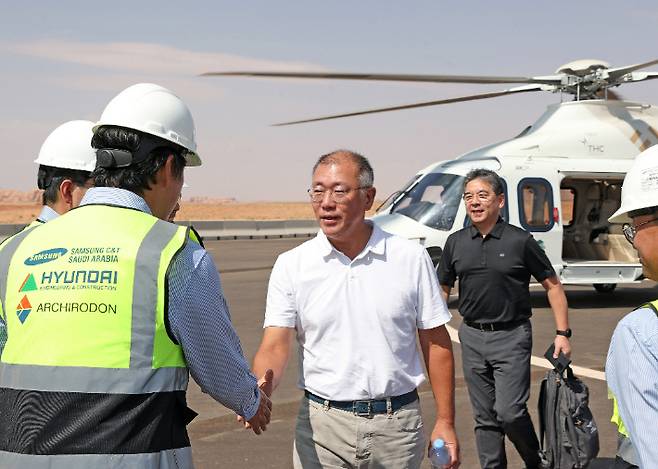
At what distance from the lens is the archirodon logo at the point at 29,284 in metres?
2.33

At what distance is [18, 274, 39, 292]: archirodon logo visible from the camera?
2.33m

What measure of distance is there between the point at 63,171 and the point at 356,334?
1659 mm

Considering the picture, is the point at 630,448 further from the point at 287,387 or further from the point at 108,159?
the point at 287,387

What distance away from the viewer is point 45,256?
7.73ft

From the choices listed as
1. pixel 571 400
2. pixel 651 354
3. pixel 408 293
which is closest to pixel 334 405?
pixel 408 293

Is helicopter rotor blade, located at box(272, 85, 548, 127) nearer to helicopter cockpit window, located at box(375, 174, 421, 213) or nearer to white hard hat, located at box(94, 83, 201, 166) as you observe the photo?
helicopter cockpit window, located at box(375, 174, 421, 213)

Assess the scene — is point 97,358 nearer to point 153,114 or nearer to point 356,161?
point 153,114

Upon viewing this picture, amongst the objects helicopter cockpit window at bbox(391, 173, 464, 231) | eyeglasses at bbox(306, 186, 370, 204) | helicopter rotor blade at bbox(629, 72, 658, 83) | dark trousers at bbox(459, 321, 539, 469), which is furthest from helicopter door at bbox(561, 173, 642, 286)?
eyeglasses at bbox(306, 186, 370, 204)

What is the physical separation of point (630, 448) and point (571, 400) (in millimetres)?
2686

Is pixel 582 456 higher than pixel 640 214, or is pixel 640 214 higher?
pixel 640 214

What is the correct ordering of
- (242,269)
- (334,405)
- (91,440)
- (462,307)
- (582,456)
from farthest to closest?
(242,269), (462,307), (582,456), (334,405), (91,440)

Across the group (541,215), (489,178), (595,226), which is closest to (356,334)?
(489,178)

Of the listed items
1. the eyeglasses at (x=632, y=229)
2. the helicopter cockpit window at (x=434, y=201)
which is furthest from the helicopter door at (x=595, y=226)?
the eyeglasses at (x=632, y=229)

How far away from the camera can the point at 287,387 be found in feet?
27.7
